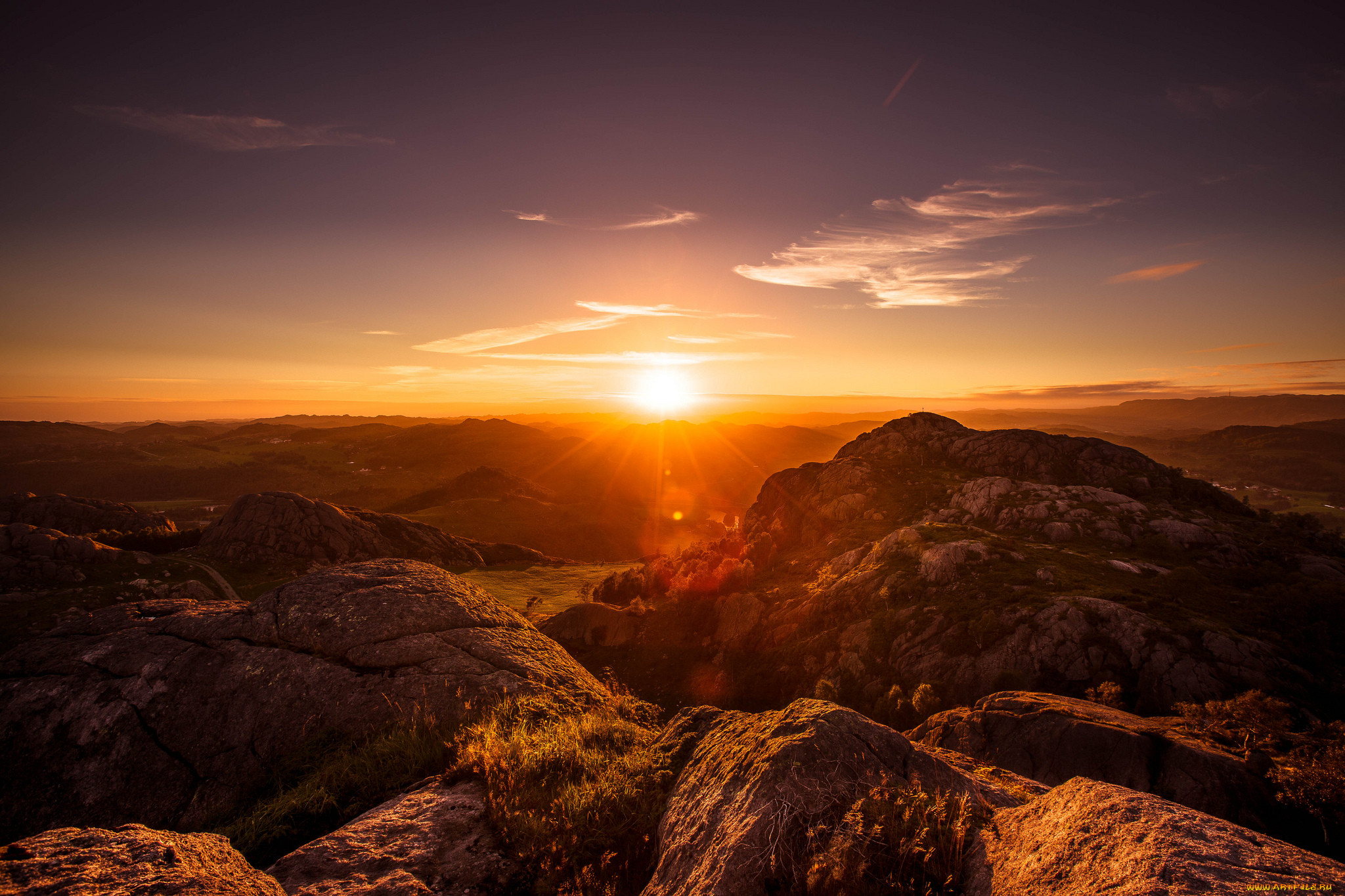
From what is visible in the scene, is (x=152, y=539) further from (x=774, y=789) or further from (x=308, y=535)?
(x=774, y=789)

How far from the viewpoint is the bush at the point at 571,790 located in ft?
16.3

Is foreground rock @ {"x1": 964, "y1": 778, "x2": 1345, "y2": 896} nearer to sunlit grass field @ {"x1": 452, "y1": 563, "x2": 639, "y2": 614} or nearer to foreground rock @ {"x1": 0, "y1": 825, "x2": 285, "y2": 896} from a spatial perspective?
foreground rock @ {"x1": 0, "y1": 825, "x2": 285, "y2": 896}

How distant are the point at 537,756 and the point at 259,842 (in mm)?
2984

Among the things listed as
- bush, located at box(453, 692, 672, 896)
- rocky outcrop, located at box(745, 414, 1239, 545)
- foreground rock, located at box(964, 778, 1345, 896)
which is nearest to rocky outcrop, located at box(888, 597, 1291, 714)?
rocky outcrop, located at box(745, 414, 1239, 545)

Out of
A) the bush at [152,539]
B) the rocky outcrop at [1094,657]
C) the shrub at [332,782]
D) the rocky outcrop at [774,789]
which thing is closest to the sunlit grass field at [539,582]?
the bush at [152,539]

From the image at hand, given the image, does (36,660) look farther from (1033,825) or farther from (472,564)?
(472,564)

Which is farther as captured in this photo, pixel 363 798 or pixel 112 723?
pixel 112 723

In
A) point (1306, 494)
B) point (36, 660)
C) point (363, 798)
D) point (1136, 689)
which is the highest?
point (36, 660)

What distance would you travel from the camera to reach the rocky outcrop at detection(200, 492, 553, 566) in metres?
36.2

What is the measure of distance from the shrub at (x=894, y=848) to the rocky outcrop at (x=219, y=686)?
5641 mm

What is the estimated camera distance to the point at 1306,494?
97.4 meters

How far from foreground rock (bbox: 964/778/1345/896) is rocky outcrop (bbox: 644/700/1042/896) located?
1144mm

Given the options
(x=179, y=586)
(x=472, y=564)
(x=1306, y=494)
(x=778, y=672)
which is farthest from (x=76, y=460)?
(x=1306, y=494)

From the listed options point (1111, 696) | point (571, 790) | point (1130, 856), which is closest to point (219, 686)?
point (571, 790)
